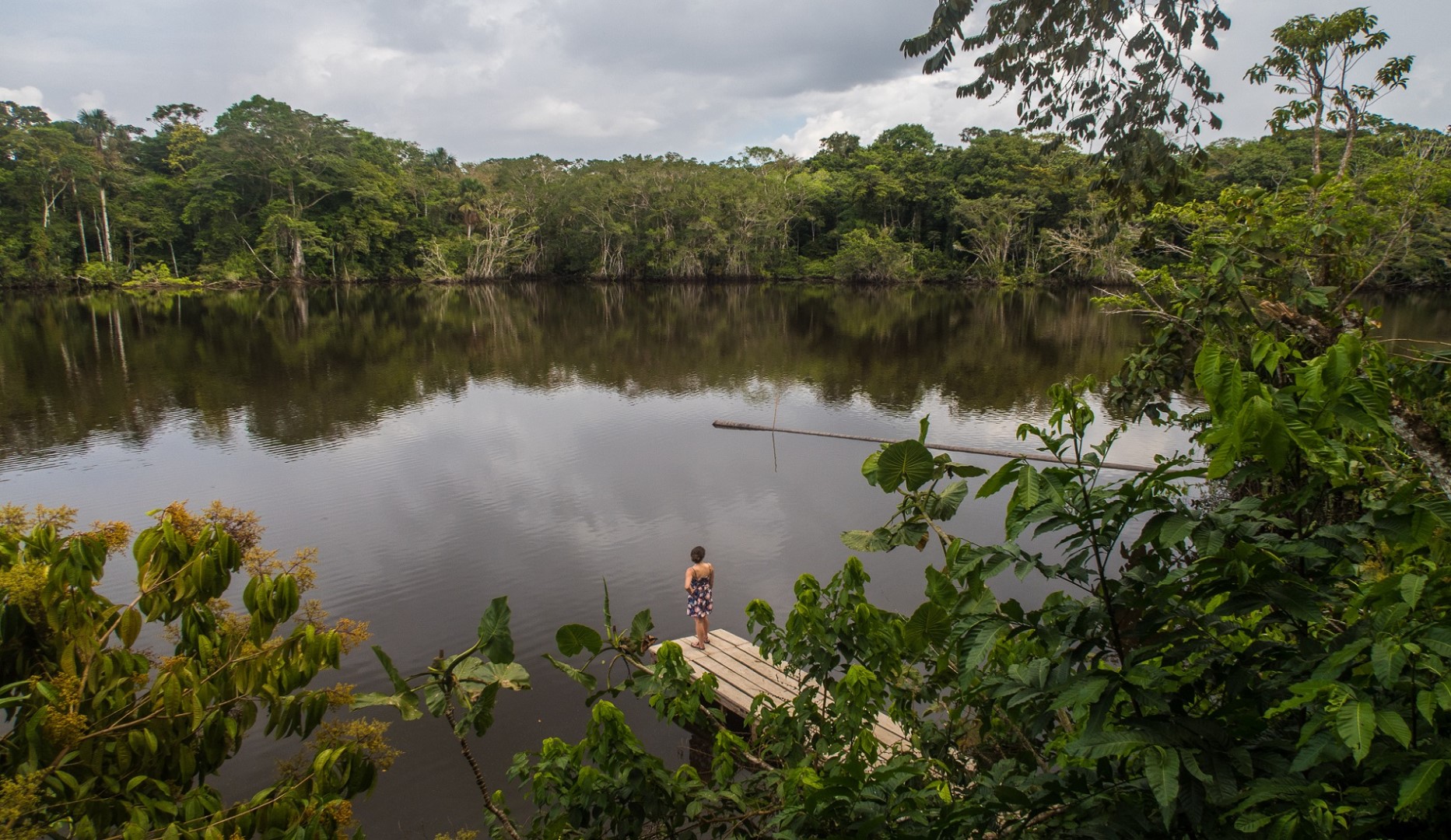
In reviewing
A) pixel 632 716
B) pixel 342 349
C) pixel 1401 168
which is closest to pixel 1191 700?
pixel 632 716

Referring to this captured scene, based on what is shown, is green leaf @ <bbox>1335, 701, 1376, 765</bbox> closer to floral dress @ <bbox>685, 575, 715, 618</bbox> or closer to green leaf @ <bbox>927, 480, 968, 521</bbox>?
green leaf @ <bbox>927, 480, 968, 521</bbox>

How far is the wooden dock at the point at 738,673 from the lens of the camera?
5211 mm

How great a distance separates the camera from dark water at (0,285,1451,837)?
7543mm

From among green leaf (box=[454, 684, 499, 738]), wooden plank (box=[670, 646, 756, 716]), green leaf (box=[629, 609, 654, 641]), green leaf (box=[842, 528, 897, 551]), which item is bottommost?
wooden plank (box=[670, 646, 756, 716])

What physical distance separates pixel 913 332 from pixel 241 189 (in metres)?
43.9

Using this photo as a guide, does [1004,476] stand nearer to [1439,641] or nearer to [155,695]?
→ [1439,641]

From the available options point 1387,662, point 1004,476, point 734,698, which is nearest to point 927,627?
point 1004,476

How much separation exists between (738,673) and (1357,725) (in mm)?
4891

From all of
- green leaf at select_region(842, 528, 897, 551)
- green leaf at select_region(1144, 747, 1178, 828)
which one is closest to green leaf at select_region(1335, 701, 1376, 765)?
green leaf at select_region(1144, 747, 1178, 828)

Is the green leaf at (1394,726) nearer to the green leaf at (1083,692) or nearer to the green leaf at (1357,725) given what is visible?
the green leaf at (1357,725)

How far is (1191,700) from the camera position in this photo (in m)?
1.57

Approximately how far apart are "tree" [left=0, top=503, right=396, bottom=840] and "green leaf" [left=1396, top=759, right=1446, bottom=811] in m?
2.24

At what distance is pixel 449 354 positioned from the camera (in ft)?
74.2

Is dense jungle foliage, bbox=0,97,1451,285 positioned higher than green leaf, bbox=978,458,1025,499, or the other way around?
dense jungle foliage, bbox=0,97,1451,285
